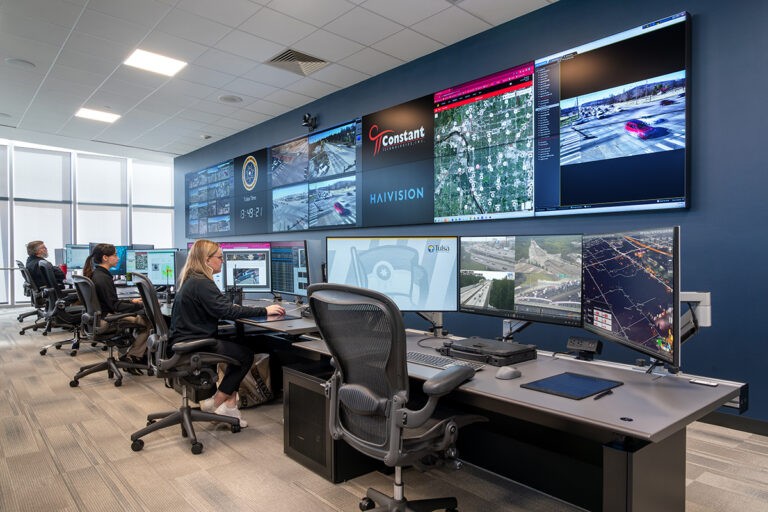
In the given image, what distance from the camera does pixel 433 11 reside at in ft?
11.5

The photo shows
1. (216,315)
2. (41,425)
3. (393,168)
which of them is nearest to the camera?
(216,315)

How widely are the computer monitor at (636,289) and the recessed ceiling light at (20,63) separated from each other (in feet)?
17.3

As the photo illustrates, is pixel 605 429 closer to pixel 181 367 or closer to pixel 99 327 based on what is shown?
pixel 181 367

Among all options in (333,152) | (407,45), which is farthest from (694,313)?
(333,152)

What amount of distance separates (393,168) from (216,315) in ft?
8.30

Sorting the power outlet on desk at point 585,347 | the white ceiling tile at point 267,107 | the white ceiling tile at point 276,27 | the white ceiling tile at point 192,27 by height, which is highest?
the white ceiling tile at point 267,107

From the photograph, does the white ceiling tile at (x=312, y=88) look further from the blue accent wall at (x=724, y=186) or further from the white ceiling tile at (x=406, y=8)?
the blue accent wall at (x=724, y=186)

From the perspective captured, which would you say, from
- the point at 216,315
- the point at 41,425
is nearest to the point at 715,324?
the point at 216,315

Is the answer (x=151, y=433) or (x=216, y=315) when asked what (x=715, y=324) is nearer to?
(x=216, y=315)

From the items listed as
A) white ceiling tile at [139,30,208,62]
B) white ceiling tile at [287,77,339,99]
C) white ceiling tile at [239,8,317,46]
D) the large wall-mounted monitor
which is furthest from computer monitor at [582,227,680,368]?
white ceiling tile at [287,77,339,99]

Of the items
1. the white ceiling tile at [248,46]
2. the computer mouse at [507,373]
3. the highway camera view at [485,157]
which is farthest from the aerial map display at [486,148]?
the computer mouse at [507,373]

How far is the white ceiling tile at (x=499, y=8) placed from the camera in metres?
3.38

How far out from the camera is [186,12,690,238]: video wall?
285cm

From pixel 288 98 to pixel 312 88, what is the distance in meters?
0.48
